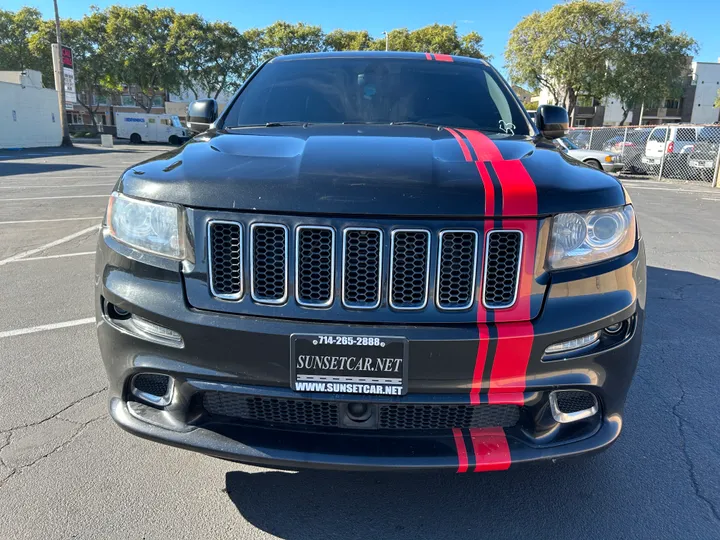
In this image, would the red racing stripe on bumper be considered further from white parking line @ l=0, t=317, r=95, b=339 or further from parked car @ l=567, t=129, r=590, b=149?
parked car @ l=567, t=129, r=590, b=149

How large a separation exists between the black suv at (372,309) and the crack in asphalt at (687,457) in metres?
0.68

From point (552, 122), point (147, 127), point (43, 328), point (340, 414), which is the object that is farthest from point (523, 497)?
point (147, 127)

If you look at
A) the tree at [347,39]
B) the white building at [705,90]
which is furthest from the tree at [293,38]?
the white building at [705,90]

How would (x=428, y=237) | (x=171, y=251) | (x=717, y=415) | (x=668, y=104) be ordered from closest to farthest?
(x=428, y=237) < (x=171, y=251) < (x=717, y=415) < (x=668, y=104)

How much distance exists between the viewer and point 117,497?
213 centimetres

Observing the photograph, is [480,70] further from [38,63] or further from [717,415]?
[38,63]

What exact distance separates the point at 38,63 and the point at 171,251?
6183cm

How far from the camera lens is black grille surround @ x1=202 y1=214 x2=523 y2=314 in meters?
1.67

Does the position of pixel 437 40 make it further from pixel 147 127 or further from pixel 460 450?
pixel 460 450

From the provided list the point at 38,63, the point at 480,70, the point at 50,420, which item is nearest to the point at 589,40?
the point at 480,70

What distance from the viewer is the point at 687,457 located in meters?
2.48

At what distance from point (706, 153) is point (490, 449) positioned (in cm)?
1969

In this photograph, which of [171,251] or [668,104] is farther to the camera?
[668,104]

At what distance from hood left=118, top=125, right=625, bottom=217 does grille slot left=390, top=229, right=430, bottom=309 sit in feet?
0.26
